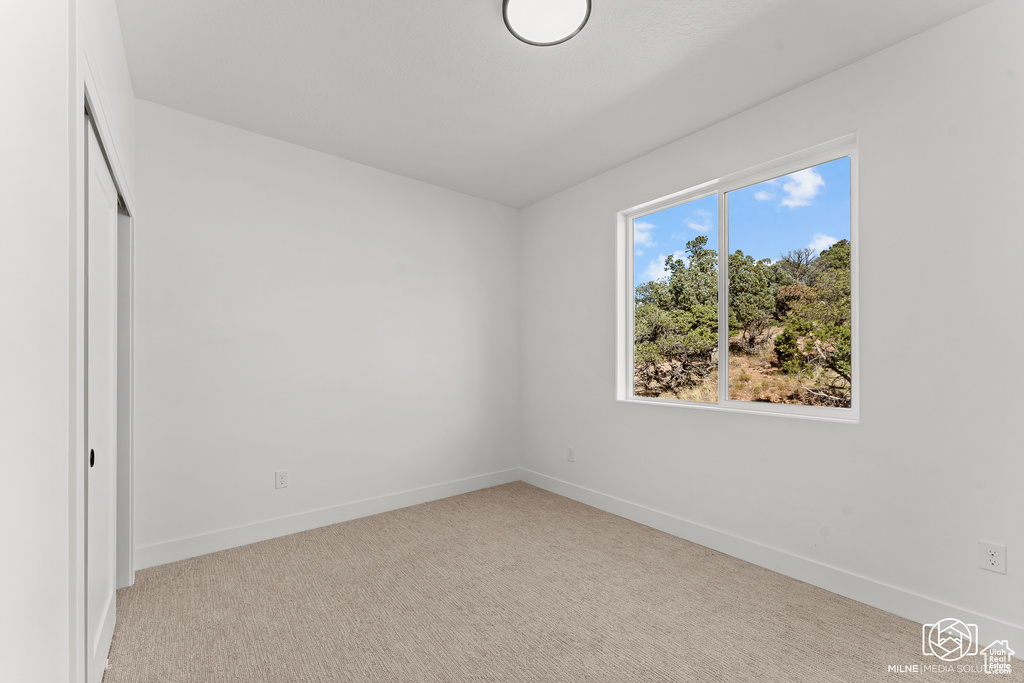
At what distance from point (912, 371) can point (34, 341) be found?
3059 mm

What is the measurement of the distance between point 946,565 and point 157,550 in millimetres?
4020

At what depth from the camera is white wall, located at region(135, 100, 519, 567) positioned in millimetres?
2797

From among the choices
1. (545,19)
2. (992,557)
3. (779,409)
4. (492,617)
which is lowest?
(492,617)

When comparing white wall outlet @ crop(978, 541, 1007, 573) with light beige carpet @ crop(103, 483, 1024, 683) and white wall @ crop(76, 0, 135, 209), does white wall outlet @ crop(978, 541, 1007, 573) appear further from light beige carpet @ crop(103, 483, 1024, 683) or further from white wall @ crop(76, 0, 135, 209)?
white wall @ crop(76, 0, 135, 209)

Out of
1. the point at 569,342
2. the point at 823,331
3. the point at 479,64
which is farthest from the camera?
the point at 569,342

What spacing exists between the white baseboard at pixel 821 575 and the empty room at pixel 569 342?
0.06 ft

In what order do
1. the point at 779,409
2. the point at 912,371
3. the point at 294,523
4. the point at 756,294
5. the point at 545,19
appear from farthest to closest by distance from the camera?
the point at 294,523 → the point at 756,294 → the point at 779,409 → the point at 912,371 → the point at 545,19

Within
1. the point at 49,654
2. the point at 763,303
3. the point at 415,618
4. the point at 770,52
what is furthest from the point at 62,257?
the point at 763,303

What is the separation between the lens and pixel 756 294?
9.64 feet

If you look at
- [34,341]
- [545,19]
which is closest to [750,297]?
[545,19]

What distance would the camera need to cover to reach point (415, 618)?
7.21ft

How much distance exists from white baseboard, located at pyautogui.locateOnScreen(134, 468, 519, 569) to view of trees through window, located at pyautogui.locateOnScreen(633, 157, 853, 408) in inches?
71.0

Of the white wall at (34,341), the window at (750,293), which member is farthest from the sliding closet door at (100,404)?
the window at (750,293)

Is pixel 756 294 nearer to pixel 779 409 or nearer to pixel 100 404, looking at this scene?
pixel 779 409
